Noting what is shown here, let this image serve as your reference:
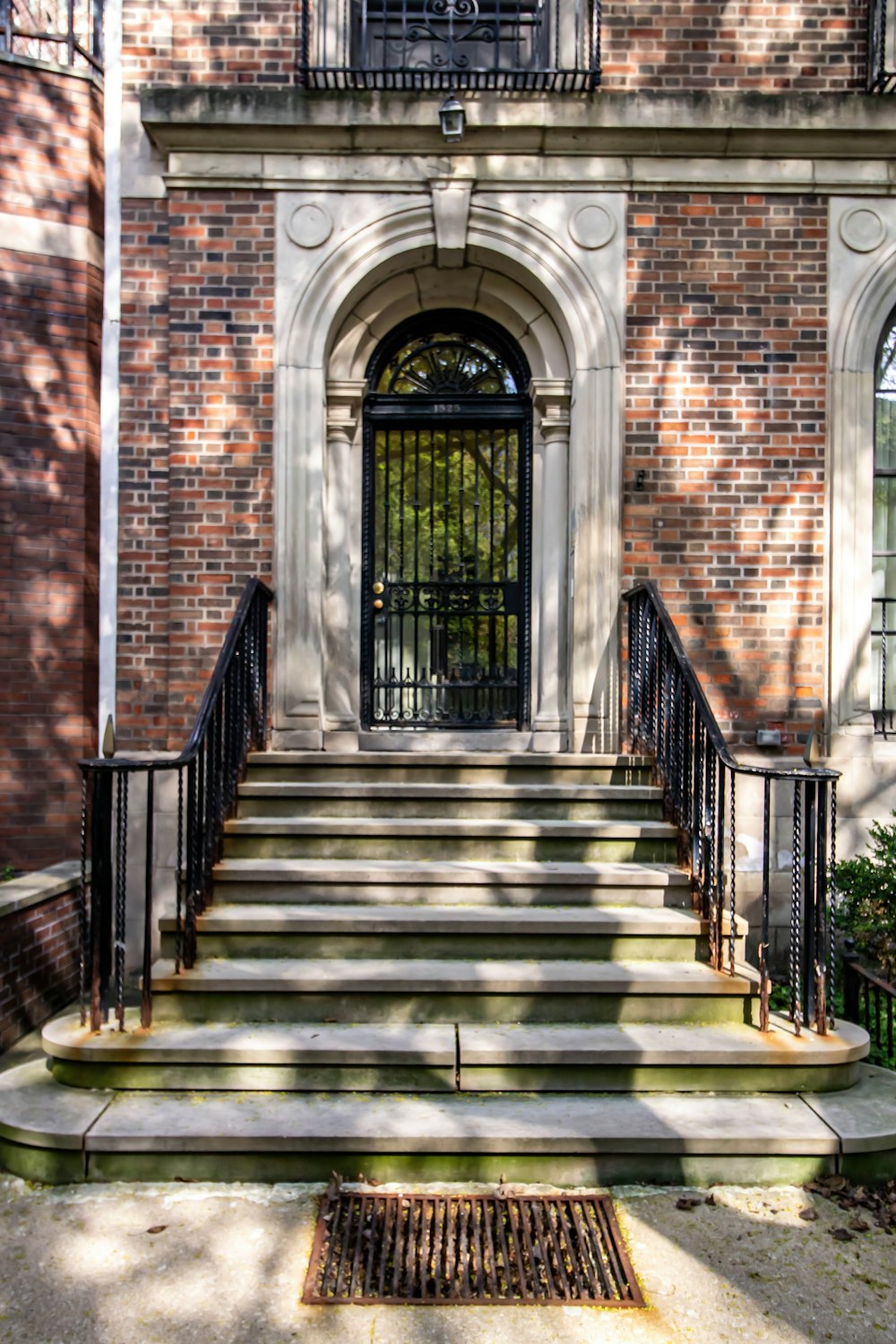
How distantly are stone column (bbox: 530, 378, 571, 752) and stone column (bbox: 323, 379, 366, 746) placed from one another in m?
1.09

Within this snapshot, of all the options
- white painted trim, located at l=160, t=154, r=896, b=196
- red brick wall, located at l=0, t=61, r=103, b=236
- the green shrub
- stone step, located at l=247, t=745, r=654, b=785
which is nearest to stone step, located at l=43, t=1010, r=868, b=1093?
the green shrub

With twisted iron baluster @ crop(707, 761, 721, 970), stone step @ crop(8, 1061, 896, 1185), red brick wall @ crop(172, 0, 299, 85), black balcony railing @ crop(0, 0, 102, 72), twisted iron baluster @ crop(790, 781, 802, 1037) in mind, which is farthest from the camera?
red brick wall @ crop(172, 0, 299, 85)

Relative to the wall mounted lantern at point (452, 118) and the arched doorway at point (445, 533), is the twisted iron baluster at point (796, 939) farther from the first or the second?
the wall mounted lantern at point (452, 118)

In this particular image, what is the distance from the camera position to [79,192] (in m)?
5.99

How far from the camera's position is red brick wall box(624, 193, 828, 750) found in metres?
6.05

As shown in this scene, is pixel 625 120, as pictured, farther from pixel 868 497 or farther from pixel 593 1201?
pixel 593 1201

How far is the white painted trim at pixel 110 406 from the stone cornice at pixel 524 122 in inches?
15.8

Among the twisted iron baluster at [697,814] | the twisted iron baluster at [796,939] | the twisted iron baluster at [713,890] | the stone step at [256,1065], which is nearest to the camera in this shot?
the stone step at [256,1065]

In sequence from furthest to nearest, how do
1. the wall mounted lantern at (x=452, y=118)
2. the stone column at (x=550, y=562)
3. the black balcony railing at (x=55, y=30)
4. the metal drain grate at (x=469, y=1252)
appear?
the stone column at (x=550, y=562) < the black balcony railing at (x=55, y=30) < the wall mounted lantern at (x=452, y=118) < the metal drain grate at (x=469, y=1252)

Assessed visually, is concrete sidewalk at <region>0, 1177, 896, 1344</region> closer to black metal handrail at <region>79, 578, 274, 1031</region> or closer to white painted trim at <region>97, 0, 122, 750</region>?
black metal handrail at <region>79, 578, 274, 1031</region>

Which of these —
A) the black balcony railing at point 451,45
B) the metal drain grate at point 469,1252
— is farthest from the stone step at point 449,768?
the black balcony railing at point 451,45

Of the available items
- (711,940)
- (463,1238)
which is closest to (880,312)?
(711,940)

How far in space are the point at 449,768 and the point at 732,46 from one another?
4.48 m

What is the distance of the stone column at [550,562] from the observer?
A: 6352 mm
